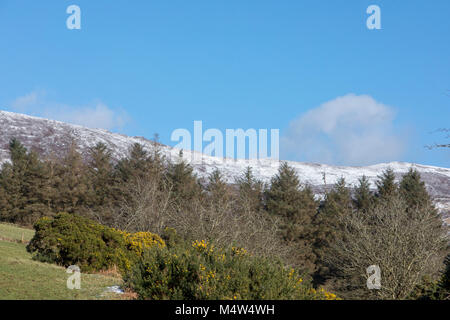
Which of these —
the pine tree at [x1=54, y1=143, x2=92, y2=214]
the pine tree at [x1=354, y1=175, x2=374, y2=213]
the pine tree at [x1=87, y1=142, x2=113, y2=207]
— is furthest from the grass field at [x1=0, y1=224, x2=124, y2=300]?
the pine tree at [x1=354, y1=175, x2=374, y2=213]

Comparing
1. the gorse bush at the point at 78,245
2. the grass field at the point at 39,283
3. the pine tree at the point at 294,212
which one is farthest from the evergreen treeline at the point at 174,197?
the grass field at the point at 39,283

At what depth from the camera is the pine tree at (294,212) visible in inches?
1544

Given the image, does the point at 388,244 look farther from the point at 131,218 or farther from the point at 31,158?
the point at 31,158

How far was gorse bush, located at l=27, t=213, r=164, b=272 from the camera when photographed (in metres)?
15.4

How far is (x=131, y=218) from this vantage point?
102 feet

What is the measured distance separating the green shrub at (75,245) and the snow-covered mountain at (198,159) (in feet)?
126

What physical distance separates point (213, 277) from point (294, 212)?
33777 millimetres

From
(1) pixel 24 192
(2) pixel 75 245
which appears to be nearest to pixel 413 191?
(2) pixel 75 245

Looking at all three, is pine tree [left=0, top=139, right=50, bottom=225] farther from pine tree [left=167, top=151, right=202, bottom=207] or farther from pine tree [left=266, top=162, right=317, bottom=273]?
pine tree [left=266, top=162, right=317, bottom=273]

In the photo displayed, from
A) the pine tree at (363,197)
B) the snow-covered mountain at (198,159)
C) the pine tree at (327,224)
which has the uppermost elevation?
the snow-covered mountain at (198,159)

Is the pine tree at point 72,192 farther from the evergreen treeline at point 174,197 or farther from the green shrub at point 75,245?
the green shrub at point 75,245

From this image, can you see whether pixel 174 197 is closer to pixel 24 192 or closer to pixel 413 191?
pixel 24 192

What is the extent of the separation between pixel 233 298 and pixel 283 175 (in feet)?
118
